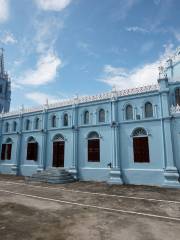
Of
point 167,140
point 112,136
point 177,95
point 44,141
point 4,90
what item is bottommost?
point 167,140

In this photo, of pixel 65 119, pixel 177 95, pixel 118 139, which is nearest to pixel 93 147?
pixel 118 139

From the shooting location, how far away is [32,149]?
70.9 ft

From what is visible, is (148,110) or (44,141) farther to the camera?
(44,141)

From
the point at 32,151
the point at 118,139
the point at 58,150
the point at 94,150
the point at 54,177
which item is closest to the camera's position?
the point at 54,177

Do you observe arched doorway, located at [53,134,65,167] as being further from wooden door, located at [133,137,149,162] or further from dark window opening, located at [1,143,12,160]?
wooden door, located at [133,137,149,162]

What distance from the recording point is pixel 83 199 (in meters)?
10.5

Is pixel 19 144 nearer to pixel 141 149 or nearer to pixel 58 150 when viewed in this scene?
pixel 58 150

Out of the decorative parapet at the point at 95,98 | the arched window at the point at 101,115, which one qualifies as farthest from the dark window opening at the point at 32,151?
the arched window at the point at 101,115

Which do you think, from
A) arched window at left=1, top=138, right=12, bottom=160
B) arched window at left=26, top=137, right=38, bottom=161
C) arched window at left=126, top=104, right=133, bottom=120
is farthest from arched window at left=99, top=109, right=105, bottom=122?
arched window at left=1, top=138, right=12, bottom=160

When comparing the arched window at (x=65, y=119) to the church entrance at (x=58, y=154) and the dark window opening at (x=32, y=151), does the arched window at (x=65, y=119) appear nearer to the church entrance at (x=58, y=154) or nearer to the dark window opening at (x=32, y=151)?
the church entrance at (x=58, y=154)

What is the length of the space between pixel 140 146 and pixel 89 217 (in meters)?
9.80

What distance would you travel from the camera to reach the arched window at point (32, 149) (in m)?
21.2

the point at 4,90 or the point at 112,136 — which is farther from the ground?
the point at 4,90

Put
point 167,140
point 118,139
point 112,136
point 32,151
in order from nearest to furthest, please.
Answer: point 167,140 → point 118,139 → point 112,136 → point 32,151
